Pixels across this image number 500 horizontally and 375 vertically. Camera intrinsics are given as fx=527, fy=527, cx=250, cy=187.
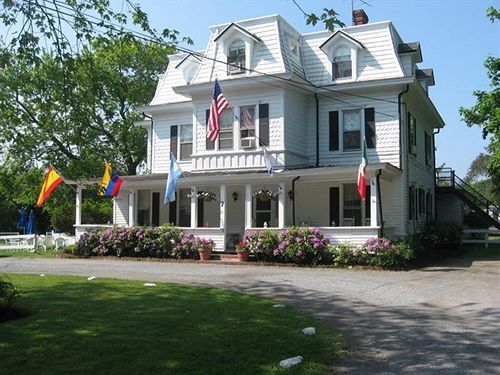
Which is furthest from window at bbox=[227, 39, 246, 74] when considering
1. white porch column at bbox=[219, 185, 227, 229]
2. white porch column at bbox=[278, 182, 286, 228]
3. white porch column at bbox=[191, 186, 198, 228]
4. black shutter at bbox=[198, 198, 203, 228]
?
black shutter at bbox=[198, 198, 203, 228]

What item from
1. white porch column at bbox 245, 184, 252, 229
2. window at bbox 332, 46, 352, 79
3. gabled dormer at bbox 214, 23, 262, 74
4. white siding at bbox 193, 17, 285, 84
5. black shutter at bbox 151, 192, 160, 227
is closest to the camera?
white porch column at bbox 245, 184, 252, 229

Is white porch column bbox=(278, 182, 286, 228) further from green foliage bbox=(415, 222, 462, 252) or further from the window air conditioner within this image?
green foliage bbox=(415, 222, 462, 252)

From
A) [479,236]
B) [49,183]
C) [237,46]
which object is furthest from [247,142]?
[479,236]

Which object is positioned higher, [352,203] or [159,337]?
[352,203]

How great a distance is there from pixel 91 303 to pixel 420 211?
62.5 ft

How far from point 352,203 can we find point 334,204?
2.33 ft

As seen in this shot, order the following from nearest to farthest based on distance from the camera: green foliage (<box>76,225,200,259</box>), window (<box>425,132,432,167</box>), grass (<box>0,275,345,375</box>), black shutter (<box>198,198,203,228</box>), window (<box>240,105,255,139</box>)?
grass (<box>0,275,345,375</box>) < green foliage (<box>76,225,200,259</box>) < window (<box>240,105,255,139</box>) < black shutter (<box>198,198,203,228</box>) < window (<box>425,132,432,167</box>)

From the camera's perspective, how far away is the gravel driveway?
624 cm

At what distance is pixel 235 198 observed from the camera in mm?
22750

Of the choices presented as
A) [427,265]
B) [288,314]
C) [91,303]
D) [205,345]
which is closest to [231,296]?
[288,314]

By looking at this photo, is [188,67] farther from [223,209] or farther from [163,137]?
[223,209]

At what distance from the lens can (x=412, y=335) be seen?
744cm

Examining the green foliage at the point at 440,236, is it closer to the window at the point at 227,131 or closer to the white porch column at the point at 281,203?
the white porch column at the point at 281,203

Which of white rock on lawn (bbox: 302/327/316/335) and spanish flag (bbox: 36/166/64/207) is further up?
spanish flag (bbox: 36/166/64/207)
